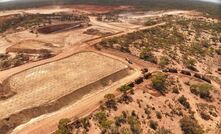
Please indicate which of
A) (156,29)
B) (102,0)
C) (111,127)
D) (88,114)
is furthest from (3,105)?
(102,0)

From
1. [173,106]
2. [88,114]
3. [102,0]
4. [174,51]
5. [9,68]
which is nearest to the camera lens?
[88,114]

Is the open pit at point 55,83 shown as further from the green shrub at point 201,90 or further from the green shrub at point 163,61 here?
the green shrub at point 201,90

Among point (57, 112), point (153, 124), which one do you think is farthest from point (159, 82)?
point (57, 112)

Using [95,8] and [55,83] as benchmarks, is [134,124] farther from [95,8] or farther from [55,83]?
[95,8]

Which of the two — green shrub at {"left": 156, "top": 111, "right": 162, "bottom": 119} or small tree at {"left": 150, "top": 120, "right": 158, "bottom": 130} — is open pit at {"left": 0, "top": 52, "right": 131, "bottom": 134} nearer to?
green shrub at {"left": 156, "top": 111, "right": 162, "bottom": 119}

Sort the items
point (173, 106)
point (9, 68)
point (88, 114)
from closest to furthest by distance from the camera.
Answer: point (88, 114) < point (173, 106) < point (9, 68)

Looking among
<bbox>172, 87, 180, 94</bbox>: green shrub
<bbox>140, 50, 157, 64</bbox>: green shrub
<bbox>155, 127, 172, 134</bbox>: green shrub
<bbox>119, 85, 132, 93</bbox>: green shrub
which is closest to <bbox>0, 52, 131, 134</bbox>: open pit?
<bbox>119, 85, 132, 93</bbox>: green shrub

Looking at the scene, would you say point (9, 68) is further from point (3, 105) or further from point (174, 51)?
point (174, 51)
